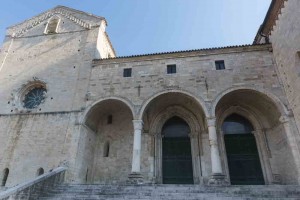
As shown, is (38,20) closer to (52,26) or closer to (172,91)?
(52,26)

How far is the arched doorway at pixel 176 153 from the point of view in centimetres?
1221

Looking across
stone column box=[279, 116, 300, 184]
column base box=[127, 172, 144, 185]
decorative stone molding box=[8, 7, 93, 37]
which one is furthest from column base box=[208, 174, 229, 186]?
decorative stone molding box=[8, 7, 93, 37]

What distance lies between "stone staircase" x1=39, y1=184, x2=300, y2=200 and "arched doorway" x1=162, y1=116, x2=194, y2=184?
3615 millimetres

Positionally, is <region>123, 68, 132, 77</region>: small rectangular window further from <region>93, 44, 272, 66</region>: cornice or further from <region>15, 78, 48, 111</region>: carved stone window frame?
<region>15, 78, 48, 111</region>: carved stone window frame

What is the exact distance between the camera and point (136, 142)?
439 inches

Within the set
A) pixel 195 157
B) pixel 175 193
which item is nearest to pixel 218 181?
pixel 175 193

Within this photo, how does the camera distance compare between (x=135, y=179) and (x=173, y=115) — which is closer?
(x=135, y=179)

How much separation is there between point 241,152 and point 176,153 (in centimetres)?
341

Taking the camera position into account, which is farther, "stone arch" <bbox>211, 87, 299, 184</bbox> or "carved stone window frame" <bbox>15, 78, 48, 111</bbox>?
"carved stone window frame" <bbox>15, 78, 48, 111</bbox>

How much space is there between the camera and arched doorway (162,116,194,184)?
12211mm

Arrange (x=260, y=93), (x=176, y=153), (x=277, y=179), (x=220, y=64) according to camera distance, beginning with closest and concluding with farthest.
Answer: (x=277, y=179) → (x=260, y=93) → (x=220, y=64) → (x=176, y=153)

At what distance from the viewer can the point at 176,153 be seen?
1281 centimetres

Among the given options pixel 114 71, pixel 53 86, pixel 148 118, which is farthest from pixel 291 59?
pixel 53 86

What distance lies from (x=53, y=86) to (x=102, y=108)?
328 centimetres
